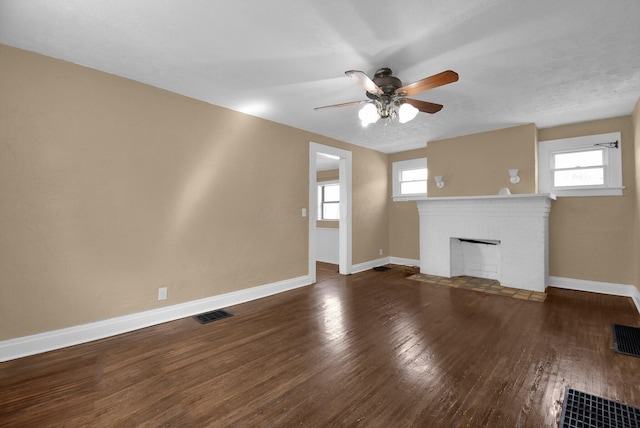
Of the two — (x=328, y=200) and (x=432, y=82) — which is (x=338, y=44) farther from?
(x=328, y=200)

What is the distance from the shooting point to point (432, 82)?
2262 millimetres

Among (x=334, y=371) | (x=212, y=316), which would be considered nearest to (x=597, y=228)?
(x=334, y=371)

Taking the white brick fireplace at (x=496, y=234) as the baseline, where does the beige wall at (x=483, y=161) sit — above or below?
above

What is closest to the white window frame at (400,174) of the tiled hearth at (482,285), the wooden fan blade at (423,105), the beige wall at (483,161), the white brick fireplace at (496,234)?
the beige wall at (483,161)

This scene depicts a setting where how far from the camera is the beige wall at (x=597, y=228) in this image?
3943 mm

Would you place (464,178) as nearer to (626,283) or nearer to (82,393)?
(626,283)

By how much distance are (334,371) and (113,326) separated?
2.22 metres

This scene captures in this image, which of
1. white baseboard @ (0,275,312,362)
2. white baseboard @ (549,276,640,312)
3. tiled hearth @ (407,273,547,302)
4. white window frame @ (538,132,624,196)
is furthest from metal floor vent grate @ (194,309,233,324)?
white window frame @ (538,132,624,196)

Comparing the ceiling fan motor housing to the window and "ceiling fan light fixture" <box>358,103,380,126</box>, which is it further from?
the window

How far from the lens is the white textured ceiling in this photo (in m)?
1.89

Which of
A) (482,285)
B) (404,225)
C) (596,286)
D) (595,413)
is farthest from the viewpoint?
(404,225)

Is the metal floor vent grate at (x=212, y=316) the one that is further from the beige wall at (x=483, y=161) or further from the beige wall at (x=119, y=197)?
the beige wall at (x=483, y=161)

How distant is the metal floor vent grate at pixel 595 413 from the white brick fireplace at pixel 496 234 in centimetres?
278

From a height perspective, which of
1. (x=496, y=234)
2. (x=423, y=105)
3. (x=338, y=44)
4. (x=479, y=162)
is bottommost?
(x=496, y=234)
